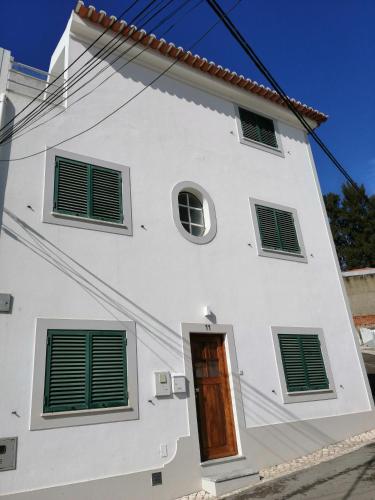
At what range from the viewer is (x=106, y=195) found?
7238 millimetres

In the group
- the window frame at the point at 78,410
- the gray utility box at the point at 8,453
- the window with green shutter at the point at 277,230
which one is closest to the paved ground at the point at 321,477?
the window frame at the point at 78,410

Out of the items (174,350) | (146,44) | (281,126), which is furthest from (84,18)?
(174,350)

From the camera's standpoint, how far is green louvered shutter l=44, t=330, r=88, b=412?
5480 millimetres

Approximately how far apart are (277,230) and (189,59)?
4917 millimetres

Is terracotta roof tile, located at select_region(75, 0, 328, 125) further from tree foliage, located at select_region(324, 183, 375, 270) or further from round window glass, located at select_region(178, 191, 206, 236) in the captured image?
tree foliage, located at select_region(324, 183, 375, 270)

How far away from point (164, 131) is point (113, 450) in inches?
260

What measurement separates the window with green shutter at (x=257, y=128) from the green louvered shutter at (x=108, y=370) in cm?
684

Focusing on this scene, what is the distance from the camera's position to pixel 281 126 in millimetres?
11477

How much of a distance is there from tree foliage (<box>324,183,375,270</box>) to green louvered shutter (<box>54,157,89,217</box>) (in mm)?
32440

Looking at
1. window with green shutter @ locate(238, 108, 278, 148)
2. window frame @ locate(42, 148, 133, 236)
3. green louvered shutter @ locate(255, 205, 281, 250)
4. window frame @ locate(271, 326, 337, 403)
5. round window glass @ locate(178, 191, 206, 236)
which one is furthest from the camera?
window with green shutter @ locate(238, 108, 278, 148)

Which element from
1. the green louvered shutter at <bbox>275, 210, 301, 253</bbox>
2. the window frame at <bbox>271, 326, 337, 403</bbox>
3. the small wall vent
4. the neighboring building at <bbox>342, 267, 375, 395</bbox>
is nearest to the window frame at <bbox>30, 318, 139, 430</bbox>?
the small wall vent

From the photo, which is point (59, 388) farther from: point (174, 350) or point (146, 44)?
point (146, 44)

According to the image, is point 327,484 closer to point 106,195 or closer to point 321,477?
point 321,477

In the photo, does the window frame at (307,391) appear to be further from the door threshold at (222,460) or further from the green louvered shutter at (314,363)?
the door threshold at (222,460)
